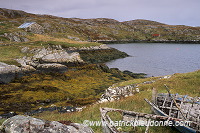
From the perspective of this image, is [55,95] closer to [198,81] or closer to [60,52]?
[198,81]

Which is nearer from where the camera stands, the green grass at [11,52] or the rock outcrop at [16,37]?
the green grass at [11,52]

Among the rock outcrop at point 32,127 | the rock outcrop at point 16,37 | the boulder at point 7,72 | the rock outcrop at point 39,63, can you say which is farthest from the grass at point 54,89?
the rock outcrop at point 16,37

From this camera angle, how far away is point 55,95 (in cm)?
2369

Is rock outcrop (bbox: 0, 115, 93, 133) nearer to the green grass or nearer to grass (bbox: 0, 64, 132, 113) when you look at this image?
grass (bbox: 0, 64, 132, 113)

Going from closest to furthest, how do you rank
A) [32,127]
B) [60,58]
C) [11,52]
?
[32,127], [11,52], [60,58]

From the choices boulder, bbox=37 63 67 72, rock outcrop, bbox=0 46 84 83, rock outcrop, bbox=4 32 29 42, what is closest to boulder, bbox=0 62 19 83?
rock outcrop, bbox=0 46 84 83

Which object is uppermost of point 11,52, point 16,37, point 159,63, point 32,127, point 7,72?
point 16,37

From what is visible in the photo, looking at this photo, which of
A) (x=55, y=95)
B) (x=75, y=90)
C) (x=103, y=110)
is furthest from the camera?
(x=75, y=90)

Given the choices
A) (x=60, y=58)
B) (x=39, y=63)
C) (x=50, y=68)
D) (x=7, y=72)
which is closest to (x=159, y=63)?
(x=60, y=58)

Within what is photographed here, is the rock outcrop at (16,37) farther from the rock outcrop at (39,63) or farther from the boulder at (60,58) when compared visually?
the boulder at (60,58)

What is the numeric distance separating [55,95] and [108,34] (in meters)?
159

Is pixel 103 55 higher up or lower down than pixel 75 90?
higher up

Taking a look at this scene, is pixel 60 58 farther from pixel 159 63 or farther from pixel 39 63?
pixel 159 63

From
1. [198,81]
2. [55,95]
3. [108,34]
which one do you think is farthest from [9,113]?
[108,34]
